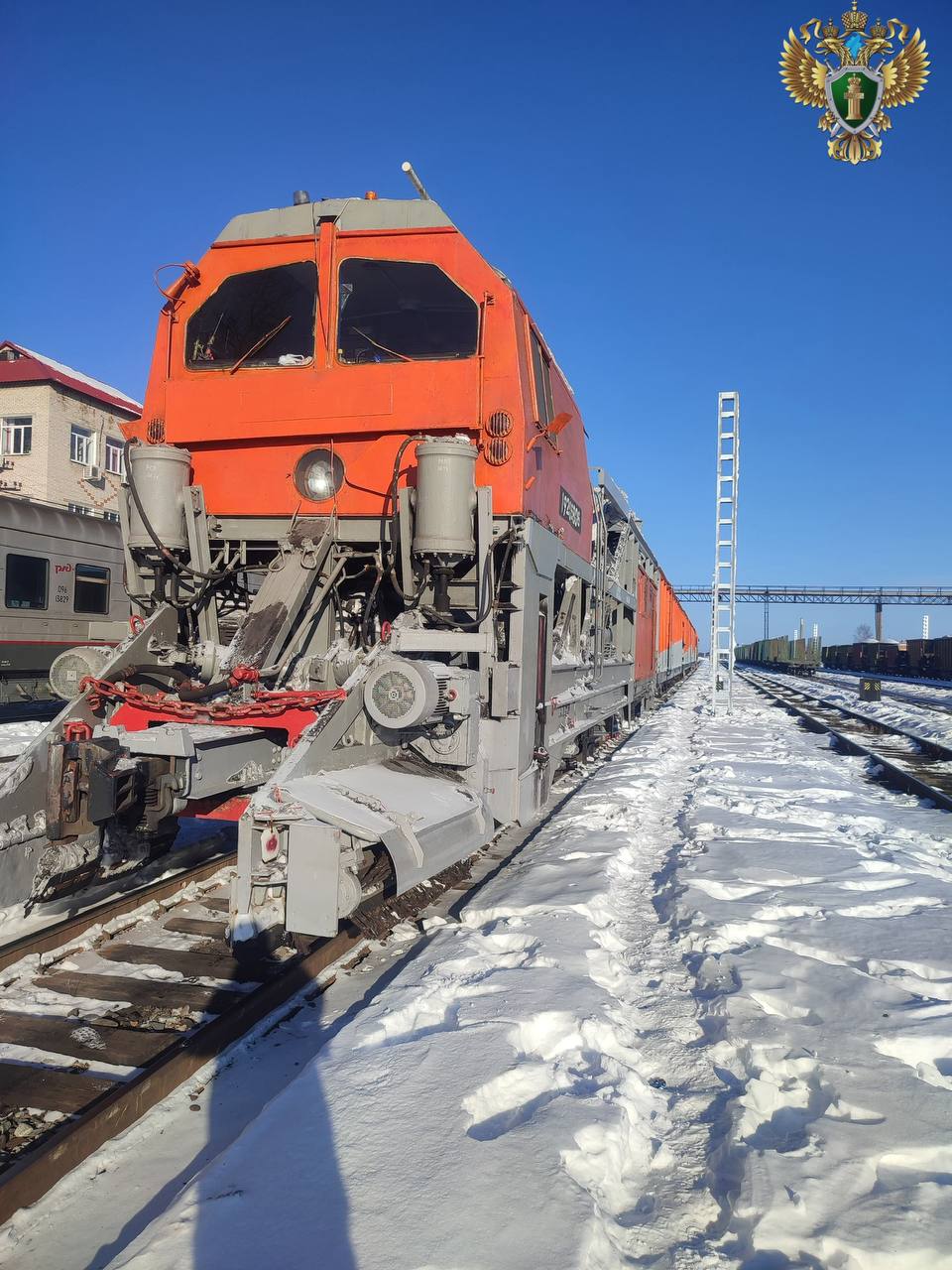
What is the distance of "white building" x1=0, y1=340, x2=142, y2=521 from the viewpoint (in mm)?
27734

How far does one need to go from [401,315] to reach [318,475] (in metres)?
1.20

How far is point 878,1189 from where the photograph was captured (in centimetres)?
213

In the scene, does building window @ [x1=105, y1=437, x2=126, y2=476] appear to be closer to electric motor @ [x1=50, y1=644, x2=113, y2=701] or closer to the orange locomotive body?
the orange locomotive body

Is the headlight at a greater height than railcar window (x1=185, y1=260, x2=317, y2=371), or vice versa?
railcar window (x1=185, y1=260, x2=317, y2=371)

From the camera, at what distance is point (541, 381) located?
591 cm

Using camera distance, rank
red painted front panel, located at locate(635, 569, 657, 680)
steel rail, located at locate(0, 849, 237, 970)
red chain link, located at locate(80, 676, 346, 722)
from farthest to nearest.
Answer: red painted front panel, located at locate(635, 569, 657, 680) < red chain link, located at locate(80, 676, 346, 722) < steel rail, located at locate(0, 849, 237, 970)

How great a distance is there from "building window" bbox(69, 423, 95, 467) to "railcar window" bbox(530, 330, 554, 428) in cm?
2739

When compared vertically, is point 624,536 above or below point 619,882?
above

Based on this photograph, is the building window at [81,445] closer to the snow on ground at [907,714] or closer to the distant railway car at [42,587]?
the distant railway car at [42,587]

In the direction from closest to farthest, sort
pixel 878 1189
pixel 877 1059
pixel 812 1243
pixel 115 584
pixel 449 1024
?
pixel 812 1243 → pixel 878 1189 → pixel 877 1059 → pixel 449 1024 → pixel 115 584

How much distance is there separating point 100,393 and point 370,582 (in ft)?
93.2

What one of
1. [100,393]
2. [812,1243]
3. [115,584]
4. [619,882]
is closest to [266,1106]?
[812,1243]

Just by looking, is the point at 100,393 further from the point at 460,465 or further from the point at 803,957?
the point at 803,957

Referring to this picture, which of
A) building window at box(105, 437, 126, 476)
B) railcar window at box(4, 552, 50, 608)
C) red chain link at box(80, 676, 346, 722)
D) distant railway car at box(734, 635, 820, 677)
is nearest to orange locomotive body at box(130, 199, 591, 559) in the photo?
red chain link at box(80, 676, 346, 722)
